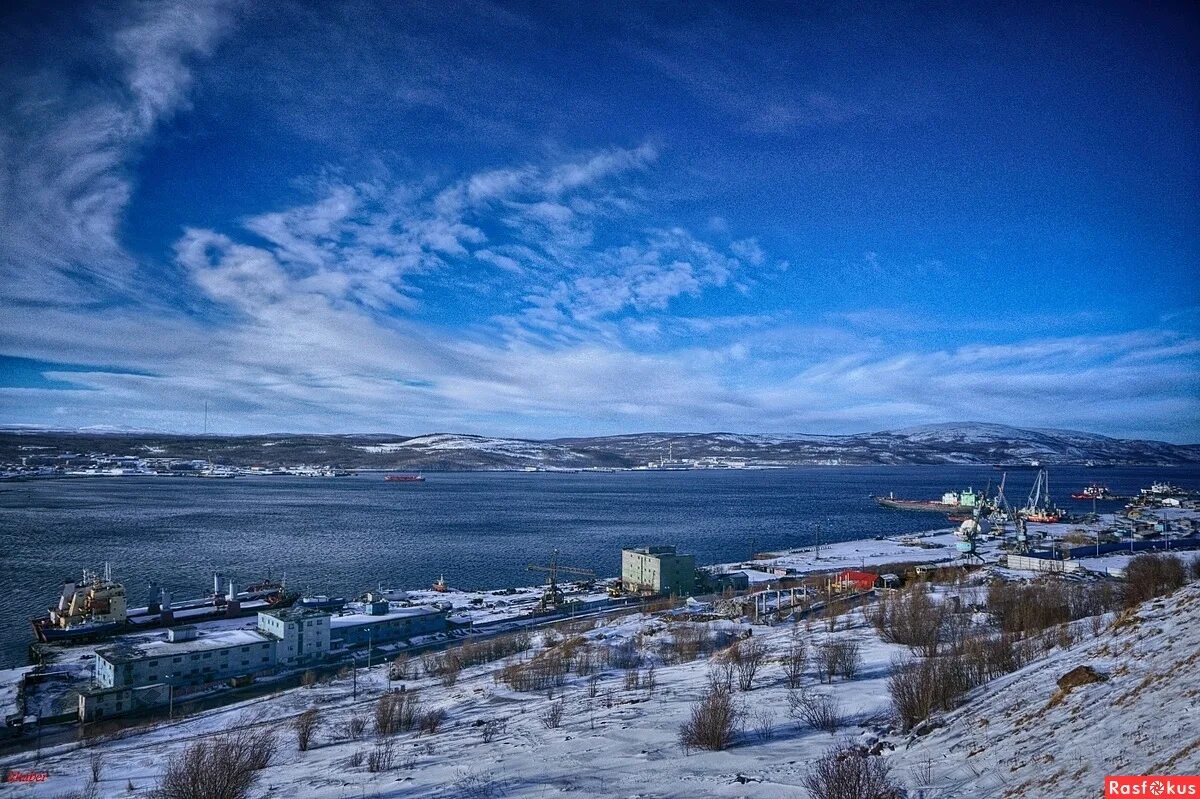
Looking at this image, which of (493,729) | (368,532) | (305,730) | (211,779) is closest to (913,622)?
(493,729)

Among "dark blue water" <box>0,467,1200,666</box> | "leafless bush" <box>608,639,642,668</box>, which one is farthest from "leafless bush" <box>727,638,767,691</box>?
"dark blue water" <box>0,467,1200,666</box>

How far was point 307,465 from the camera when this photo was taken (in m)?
116

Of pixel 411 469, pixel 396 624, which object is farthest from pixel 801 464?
pixel 396 624

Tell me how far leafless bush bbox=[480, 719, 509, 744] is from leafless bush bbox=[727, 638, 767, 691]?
269 centimetres

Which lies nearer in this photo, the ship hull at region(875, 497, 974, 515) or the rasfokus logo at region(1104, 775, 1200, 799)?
the rasfokus logo at region(1104, 775, 1200, 799)

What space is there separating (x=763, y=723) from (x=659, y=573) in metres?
14.6

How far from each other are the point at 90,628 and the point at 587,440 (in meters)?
172

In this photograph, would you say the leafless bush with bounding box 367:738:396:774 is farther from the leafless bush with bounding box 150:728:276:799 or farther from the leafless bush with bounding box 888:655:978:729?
the leafless bush with bounding box 888:655:978:729

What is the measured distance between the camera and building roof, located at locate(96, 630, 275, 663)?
38.3 feet

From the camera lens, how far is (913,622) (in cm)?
931

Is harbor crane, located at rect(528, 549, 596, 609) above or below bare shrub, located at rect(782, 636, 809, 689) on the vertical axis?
below

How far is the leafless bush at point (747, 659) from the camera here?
764 cm

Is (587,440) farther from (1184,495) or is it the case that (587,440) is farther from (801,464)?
(1184,495)

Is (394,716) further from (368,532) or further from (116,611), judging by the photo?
(368,532)
